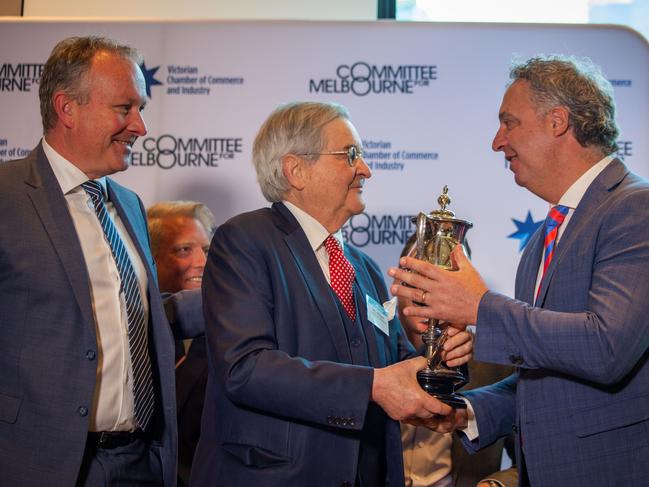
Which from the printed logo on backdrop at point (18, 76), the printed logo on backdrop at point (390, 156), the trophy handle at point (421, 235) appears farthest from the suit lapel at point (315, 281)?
Result: the printed logo on backdrop at point (18, 76)

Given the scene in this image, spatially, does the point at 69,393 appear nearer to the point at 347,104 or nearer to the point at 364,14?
the point at 347,104

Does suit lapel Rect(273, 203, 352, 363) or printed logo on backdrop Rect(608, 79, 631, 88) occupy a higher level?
printed logo on backdrop Rect(608, 79, 631, 88)

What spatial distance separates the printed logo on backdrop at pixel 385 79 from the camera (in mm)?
5070

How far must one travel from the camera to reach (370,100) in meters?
5.09

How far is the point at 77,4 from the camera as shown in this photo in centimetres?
603

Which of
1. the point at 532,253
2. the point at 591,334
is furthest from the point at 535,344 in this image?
the point at 532,253

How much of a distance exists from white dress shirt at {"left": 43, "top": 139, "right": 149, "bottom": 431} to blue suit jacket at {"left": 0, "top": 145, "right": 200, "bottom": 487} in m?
0.12

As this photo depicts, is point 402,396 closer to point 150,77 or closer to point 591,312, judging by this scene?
point 591,312

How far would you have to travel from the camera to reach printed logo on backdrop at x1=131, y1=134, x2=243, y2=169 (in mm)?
5117

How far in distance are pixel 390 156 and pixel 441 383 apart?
221 centimetres

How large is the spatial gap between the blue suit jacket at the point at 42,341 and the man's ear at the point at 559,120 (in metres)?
1.84

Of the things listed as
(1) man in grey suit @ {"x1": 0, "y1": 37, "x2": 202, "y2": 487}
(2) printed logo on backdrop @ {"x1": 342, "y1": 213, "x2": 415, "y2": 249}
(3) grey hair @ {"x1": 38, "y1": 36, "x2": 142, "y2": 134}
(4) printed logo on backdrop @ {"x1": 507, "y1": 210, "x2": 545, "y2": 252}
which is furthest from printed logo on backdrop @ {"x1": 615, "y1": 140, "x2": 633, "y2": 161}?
(3) grey hair @ {"x1": 38, "y1": 36, "x2": 142, "y2": 134}

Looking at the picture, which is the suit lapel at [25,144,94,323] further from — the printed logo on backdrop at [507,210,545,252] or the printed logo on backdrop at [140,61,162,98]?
the printed logo on backdrop at [507,210,545,252]

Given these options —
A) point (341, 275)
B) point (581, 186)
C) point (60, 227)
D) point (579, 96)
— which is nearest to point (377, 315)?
point (341, 275)
